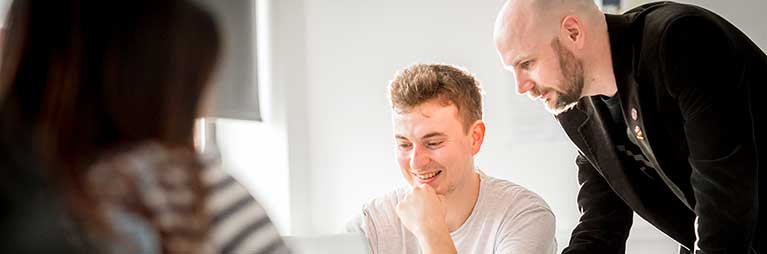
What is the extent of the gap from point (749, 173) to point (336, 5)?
1.66 m

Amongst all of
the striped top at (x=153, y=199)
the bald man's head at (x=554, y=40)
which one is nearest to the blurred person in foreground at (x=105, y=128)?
the striped top at (x=153, y=199)

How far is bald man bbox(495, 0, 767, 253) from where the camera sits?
6.07 ft

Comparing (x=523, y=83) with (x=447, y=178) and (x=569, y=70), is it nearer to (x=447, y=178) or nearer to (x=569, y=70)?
(x=569, y=70)

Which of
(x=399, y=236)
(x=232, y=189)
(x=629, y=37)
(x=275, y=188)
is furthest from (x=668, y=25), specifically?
Result: (x=275, y=188)

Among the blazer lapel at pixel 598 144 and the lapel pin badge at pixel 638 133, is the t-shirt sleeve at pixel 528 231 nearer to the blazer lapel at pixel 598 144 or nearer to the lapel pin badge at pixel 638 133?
the blazer lapel at pixel 598 144

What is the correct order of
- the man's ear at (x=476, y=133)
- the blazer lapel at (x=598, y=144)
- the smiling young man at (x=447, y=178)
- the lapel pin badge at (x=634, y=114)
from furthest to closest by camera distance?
the man's ear at (x=476, y=133) → the smiling young man at (x=447, y=178) → the blazer lapel at (x=598, y=144) → the lapel pin badge at (x=634, y=114)

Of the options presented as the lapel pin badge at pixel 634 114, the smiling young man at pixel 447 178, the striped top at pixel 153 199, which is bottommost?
the smiling young man at pixel 447 178

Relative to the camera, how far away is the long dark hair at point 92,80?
0.75 m

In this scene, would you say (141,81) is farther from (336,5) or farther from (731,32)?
(336,5)

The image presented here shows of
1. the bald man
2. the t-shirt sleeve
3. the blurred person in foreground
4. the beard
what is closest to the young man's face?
the t-shirt sleeve

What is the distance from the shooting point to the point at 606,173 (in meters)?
2.15

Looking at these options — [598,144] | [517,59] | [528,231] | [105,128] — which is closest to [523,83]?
[517,59]

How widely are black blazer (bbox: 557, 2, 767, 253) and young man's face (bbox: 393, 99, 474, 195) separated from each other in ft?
1.13

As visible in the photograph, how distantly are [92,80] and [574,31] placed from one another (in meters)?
1.46
